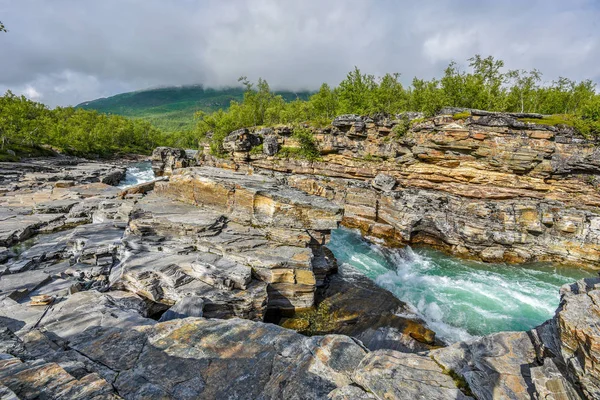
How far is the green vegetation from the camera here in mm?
68500

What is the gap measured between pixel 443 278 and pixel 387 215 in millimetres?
12460

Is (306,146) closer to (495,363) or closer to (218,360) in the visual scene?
(218,360)

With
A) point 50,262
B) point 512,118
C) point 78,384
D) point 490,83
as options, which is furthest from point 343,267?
point 490,83

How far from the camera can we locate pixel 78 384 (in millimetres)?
6379

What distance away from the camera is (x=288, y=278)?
1672 cm

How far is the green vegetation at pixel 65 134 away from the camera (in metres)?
68.5

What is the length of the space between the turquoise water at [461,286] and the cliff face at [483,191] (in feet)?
8.01

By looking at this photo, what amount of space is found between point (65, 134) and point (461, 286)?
125167mm

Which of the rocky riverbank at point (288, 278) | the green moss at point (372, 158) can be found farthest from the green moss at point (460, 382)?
the green moss at point (372, 158)

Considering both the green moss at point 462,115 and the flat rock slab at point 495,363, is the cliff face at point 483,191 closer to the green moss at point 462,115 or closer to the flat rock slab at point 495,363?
the green moss at point 462,115

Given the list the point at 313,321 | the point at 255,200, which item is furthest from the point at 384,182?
the point at 313,321

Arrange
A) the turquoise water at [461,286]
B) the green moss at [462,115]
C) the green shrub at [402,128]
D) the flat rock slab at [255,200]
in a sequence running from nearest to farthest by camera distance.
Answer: the turquoise water at [461,286] < the flat rock slab at [255,200] < the green moss at [462,115] < the green shrub at [402,128]

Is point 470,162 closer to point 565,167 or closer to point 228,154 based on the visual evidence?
point 565,167

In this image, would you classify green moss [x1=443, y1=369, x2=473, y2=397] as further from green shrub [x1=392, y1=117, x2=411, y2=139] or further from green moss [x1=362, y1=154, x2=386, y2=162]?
green shrub [x1=392, y1=117, x2=411, y2=139]
